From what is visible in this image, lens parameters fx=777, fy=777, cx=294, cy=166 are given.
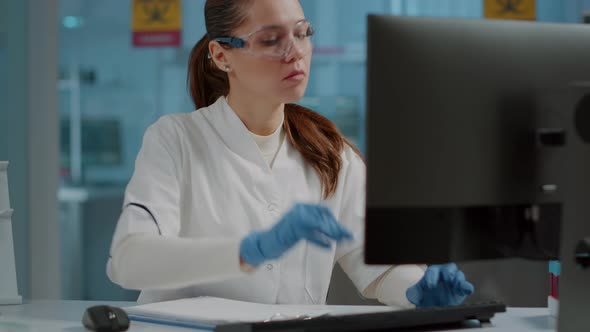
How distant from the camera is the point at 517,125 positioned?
3.93 ft

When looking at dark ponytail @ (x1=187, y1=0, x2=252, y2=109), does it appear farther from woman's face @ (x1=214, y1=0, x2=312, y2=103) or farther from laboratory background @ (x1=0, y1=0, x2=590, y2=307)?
laboratory background @ (x1=0, y1=0, x2=590, y2=307)

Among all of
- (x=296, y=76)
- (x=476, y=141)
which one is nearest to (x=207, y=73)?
(x=296, y=76)

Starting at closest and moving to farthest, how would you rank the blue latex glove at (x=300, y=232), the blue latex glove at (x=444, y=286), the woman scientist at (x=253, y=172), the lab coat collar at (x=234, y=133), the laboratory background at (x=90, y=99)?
the blue latex glove at (x=300, y=232), the blue latex glove at (x=444, y=286), the woman scientist at (x=253, y=172), the lab coat collar at (x=234, y=133), the laboratory background at (x=90, y=99)

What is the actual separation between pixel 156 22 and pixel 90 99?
0.68 m

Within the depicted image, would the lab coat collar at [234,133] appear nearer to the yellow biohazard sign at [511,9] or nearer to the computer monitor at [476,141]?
the computer monitor at [476,141]

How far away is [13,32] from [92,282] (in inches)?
83.0

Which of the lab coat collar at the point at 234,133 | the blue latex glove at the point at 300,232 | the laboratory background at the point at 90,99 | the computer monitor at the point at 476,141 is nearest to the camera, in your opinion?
the computer monitor at the point at 476,141

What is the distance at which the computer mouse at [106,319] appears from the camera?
139cm

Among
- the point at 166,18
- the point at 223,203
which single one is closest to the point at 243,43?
the point at 223,203

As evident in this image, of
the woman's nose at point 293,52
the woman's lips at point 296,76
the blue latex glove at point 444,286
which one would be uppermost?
the woman's nose at point 293,52

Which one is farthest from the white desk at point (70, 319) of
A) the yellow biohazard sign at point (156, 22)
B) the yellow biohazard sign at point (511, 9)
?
the yellow biohazard sign at point (156, 22)

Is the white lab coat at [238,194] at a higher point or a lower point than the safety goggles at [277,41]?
lower

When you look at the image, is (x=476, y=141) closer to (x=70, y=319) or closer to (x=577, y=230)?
(x=577, y=230)

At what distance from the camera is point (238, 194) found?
6.12 feet
